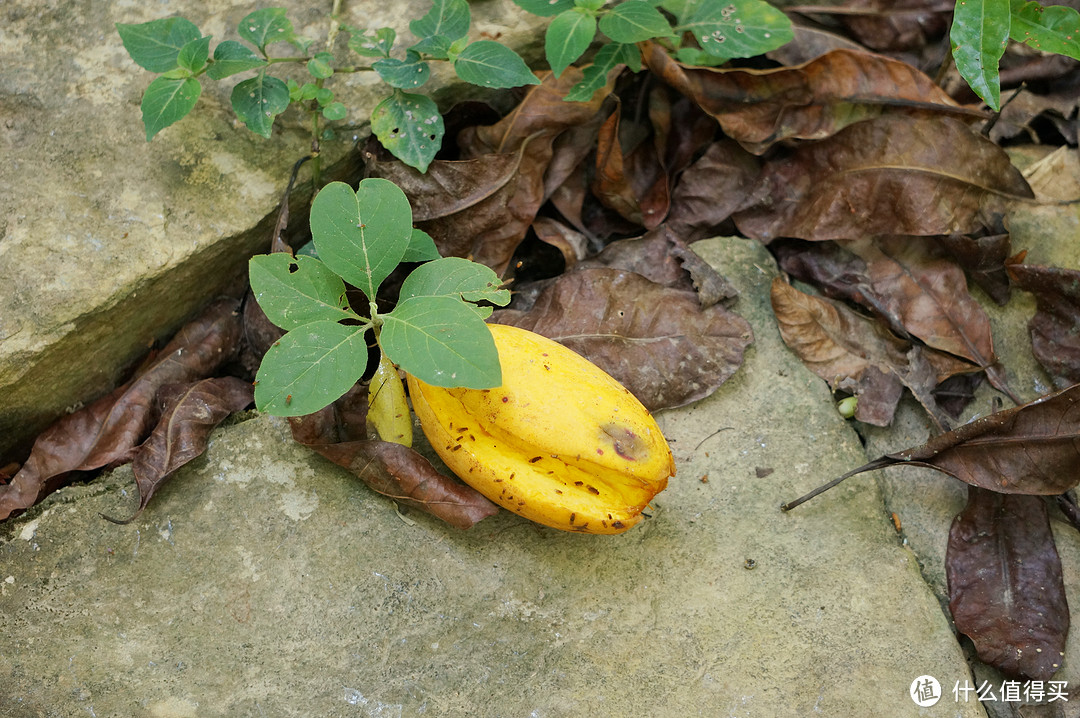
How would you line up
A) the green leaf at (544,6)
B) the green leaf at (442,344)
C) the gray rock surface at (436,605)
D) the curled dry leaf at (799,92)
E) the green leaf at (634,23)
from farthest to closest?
the curled dry leaf at (799,92) < the green leaf at (544,6) < the green leaf at (634,23) < the gray rock surface at (436,605) < the green leaf at (442,344)

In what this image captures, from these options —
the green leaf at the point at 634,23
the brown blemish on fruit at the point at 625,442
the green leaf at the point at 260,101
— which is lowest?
the brown blemish on fruit at the point at 625,442

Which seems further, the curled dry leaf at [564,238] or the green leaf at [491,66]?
the curled dry leaf at [564,238]

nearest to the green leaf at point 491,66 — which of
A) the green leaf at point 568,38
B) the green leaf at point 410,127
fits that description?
the green leaf at point 568,38

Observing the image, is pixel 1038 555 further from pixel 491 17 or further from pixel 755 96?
pixel 491 17

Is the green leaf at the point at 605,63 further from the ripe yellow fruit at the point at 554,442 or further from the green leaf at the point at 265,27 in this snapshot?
the ripe yellow fruit at the point at 554,442

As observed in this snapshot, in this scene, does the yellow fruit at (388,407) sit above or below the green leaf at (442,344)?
below

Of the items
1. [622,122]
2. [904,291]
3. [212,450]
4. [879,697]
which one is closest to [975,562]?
[879,697]

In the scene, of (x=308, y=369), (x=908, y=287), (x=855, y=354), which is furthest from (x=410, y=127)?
(x=908, y=287)

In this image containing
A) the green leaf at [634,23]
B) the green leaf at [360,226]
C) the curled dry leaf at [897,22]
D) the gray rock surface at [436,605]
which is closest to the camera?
the gray rock surface at [436,605]
